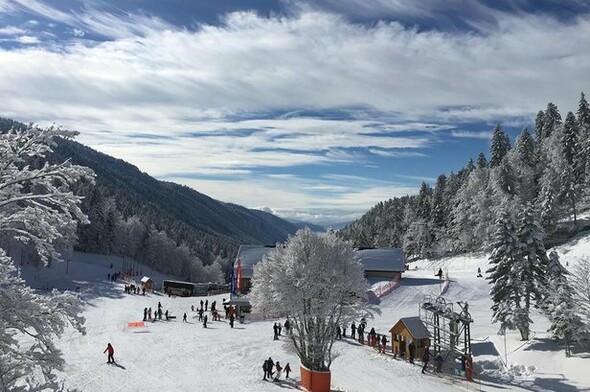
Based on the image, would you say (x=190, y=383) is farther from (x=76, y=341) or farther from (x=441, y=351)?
(x=441, y=351)

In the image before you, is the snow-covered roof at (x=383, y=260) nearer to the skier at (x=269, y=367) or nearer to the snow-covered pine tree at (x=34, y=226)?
the skier at (x=269, y=367)

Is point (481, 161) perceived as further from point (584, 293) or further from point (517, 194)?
point (584, 293)

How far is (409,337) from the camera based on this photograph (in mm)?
29766

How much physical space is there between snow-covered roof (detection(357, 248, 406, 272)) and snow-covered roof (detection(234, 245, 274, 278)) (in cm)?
1129

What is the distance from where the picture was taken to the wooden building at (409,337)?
2970 centimetres

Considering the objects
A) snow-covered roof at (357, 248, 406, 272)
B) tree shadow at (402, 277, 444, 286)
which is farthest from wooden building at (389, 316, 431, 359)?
snow-covered roof at (357, 248, 406, 272)

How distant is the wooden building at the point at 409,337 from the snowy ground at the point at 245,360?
3.38 feet

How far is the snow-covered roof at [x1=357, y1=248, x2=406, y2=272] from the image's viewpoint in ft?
184

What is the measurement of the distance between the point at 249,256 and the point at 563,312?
120ft

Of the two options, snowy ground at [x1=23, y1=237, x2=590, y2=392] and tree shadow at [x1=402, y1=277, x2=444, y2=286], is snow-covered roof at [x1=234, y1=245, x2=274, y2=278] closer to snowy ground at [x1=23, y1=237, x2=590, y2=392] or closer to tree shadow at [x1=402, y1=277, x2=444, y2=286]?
snowy ground at [x1=23, y1=237, x2=590, y2=392]


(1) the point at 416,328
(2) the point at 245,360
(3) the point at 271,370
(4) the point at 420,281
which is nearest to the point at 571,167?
(4) the point at 420,281

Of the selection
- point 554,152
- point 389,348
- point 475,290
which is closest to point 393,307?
point 475,290

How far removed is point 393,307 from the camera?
4762 cm

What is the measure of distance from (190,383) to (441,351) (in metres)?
16.4
